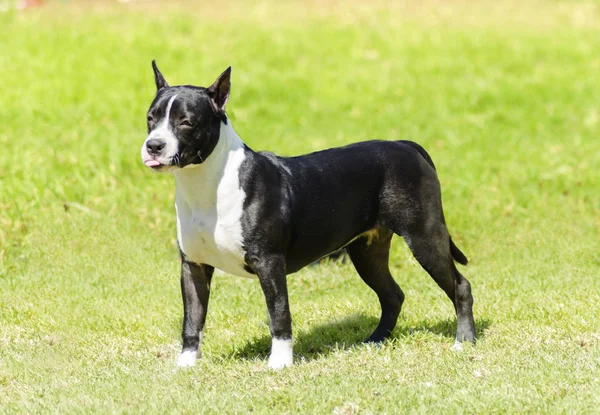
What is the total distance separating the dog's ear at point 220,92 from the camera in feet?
19.1

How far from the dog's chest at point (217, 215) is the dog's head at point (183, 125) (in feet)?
0.69

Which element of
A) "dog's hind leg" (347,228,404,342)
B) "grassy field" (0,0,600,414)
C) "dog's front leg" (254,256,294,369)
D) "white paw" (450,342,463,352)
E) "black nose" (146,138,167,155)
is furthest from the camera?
"dog's hind leg" (347,228,404,342)

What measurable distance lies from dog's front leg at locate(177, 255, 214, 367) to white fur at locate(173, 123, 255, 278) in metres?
0.31

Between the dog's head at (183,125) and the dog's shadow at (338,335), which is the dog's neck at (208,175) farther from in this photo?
the dog's shadow at (338,335)

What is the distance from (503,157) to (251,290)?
15.7 ft

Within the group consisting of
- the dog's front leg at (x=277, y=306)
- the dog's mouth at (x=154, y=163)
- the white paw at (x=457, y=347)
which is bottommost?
the white paw at (x=457, y=347)

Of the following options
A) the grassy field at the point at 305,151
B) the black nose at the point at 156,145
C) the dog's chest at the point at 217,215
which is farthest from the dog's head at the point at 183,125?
the grassy field at the point at 305,151

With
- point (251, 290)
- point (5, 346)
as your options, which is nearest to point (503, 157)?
point (251, 290)

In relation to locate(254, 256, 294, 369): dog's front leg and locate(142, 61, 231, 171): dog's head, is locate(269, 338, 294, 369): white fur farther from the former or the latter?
locate(142, 61, 231, 171): dog's head

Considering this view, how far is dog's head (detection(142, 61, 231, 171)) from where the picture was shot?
216 inches

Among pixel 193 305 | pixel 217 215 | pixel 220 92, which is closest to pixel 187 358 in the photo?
pixel 193 305

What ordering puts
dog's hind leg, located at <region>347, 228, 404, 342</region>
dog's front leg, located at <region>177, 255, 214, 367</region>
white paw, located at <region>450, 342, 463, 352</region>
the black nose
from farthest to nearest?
1. dog's hind leg, located at <region>347, 228, 404, 342</region>
2. white paw, located at <region>450, 342, 463, 352</region>
3. dog's front leg, located at <region>177, 255, 214, 367</region>
4. the black nose

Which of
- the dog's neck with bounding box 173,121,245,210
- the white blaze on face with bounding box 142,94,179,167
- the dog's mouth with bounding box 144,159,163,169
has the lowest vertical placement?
the dog's neck with bounding box 173,121,245,210

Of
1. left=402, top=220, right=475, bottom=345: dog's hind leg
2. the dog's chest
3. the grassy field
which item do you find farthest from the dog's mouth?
left=402, top=220, right=475, bottom=345: dog's hind leg
